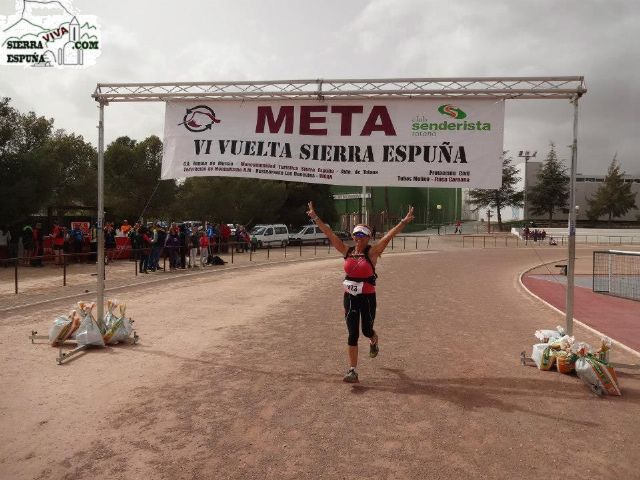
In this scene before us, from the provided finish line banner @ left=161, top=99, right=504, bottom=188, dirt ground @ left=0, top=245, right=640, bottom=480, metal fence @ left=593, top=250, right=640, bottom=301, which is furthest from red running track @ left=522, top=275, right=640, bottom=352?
finish line banner @ left=161, top=99, right=504, bottom=188

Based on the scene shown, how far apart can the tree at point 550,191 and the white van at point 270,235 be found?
47499mm

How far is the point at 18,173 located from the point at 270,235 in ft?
52.7

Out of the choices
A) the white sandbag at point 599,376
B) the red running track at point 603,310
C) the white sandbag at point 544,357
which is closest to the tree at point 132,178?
the red running track at point 603,310

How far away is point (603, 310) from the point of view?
12.2 m

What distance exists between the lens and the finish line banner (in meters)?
7.29

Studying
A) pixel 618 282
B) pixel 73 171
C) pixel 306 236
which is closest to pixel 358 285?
pixel 618 282

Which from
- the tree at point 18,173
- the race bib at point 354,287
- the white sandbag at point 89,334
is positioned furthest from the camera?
the tree at point 18,173

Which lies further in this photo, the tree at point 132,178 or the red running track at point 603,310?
the tree at point 132,178

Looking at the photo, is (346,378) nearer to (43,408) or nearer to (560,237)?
(43,408)

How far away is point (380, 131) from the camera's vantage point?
7484 millimetres

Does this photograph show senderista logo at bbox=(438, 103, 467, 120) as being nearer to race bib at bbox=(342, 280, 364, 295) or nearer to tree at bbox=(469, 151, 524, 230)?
race bib at bbox=(342, 280, 364, 295)

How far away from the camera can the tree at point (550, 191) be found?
68.4m

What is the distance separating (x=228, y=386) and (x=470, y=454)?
2.92 meters

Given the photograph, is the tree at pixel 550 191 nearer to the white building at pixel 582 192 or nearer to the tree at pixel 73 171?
the white building at pixel 582 192
